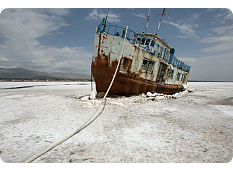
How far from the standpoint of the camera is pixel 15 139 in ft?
9.30

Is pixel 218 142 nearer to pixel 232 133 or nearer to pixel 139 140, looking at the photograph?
pixel 232 133

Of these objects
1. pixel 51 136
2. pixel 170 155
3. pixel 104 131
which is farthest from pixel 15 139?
pixel 170 155

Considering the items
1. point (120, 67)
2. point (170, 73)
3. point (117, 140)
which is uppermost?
point (170, 73)

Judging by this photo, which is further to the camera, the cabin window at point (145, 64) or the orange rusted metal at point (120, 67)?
the cabin window at point (145, 64)

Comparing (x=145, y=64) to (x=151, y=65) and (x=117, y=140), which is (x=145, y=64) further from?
(x=117, y=140)

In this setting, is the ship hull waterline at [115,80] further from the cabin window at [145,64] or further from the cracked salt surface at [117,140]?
the cracked salt surface at [117,140]

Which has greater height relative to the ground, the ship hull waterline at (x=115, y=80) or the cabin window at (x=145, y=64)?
the cabin window at (x=145, y=64)

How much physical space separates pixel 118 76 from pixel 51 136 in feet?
18.0

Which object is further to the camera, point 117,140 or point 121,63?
point 121,63

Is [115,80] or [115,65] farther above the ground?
[115,65]

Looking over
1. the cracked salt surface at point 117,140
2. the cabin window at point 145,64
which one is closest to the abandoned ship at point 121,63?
the cabin window at point 145,64

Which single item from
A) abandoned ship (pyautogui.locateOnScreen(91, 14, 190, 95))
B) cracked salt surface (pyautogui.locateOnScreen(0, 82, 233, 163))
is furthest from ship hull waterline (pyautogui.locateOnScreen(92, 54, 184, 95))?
cracked salt surface (pyautogui.locateOnScreen(0, 82, 233, 163))

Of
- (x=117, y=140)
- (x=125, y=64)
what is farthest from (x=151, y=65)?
(x=117, y=140)

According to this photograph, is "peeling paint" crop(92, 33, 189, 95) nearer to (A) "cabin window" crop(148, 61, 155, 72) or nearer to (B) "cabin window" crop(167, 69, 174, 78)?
(A) "cabin window" crop(148, 61, 155, 72)
